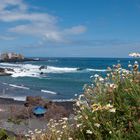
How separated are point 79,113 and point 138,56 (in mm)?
1051

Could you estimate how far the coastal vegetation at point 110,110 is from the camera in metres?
5.39

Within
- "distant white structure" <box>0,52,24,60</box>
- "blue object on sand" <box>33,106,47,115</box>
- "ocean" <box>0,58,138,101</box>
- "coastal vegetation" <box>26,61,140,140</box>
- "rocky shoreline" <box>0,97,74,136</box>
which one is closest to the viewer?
"coastal vegetation" <box>26,61,140,140</box>

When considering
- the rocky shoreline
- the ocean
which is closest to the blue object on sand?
the rocky shoreline

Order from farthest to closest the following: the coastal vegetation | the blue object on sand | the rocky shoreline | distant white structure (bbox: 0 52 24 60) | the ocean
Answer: distant white structure (bbox: 0 52 24 60), the ocean, the blue object on sand, the rocky shoreline, the coastal vegetation

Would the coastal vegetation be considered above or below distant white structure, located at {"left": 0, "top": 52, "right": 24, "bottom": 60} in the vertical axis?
above

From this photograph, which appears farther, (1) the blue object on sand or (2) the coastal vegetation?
(1) the blue object on sand

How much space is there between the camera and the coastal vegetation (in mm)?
5387

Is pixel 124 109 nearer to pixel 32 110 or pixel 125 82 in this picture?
pixel 125 82

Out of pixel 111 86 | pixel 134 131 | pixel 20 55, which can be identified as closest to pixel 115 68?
pixel 111 86

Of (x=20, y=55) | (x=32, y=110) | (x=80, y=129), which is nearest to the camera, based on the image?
(x=80, y=129)

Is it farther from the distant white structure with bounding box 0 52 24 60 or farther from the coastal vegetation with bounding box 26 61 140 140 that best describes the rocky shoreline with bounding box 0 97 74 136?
the distant white structure with bounding box 0 52 24 60

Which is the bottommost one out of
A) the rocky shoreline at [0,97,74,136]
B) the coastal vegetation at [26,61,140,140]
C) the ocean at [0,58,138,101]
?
the ocean at [0,58,138,101]

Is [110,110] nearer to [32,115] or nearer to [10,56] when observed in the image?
[32,115]

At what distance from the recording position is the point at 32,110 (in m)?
24.0
